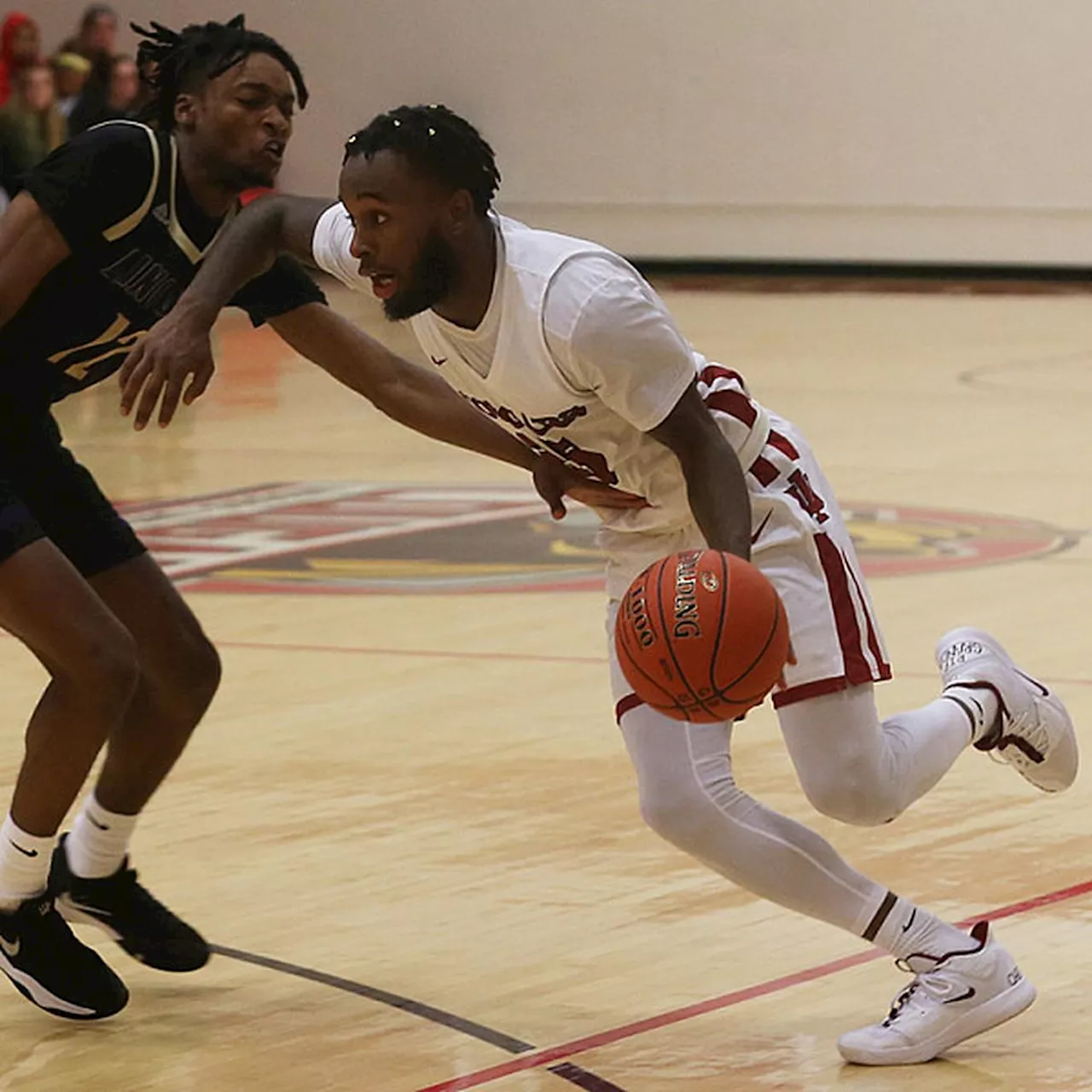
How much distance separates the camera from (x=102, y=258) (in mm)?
4148

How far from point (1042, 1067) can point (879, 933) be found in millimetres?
319

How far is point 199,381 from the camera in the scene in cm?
393

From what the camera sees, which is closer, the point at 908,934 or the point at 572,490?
the point at 908,934

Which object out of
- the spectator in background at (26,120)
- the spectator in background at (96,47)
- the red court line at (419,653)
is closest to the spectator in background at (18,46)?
the spectator in background at (26,120)

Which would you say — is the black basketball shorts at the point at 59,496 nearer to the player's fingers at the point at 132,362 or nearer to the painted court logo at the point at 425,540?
the player's fingers at the point at 132,362

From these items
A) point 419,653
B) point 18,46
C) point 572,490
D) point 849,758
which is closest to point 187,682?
point 572,490

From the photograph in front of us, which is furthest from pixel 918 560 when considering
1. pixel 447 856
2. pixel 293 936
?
pixel 293 936

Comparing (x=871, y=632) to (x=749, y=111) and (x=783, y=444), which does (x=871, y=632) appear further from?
(x=749, y=111)

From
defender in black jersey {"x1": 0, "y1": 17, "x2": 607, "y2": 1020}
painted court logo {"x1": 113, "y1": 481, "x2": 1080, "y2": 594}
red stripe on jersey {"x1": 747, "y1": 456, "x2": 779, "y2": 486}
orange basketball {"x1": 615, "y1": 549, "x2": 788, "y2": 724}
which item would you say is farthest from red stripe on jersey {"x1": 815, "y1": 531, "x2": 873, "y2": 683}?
painted court logo {"x1": 113, "y1": 481, "x2": 1080, "y2": 594}

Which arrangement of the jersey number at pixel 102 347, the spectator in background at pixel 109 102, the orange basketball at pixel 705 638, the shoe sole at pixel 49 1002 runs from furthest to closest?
the spectator in background at pixel 109 102 < the jersey number at pixel 102 347 < the shoe sole at pixel 49 1002 < the orange basketball at pixel 705 638

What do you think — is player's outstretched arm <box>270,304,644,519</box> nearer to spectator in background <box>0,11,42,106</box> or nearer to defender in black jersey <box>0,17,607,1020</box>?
defender in black jersey <box>0,17,607,1020</box>

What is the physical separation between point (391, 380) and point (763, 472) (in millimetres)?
851

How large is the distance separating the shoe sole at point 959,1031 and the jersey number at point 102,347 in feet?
5.51

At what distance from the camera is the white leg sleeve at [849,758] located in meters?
3.90
